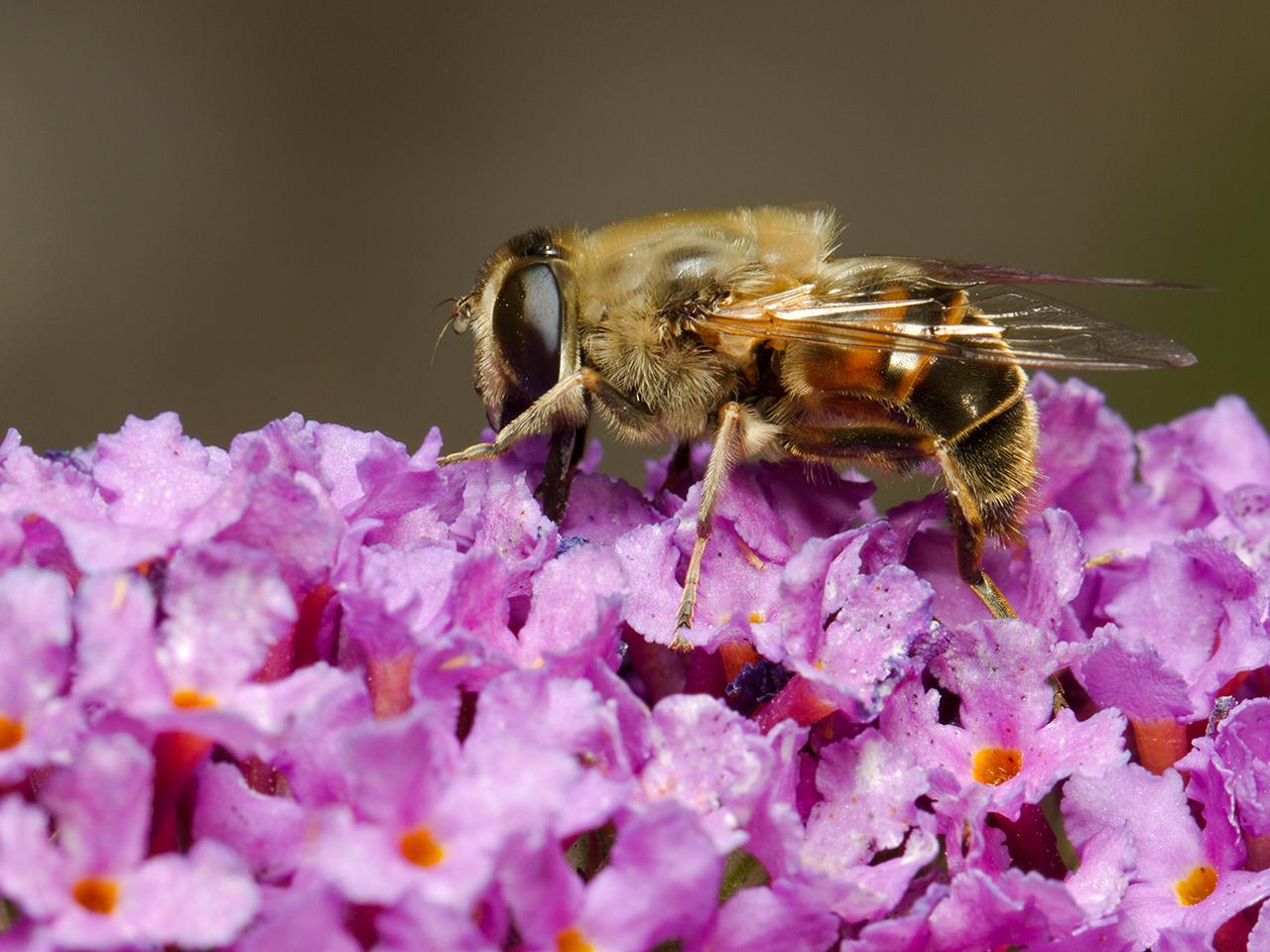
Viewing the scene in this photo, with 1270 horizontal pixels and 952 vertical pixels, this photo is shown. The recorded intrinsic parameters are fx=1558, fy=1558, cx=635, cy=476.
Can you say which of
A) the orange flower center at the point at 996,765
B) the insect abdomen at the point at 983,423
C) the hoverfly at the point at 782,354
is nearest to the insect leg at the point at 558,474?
the hoverfly at the point at 782,354

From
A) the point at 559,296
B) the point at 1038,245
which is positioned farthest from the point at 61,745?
the point at 1038,245

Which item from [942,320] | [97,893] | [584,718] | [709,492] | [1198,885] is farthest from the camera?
[942,320]

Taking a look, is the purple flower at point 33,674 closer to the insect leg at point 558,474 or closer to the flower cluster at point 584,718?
the flower cluster at point 584,718

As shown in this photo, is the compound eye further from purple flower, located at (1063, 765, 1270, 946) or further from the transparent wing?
purple flower, located at (1063, 765, 1270, 946)

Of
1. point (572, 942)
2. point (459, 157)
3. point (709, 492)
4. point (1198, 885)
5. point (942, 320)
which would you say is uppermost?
point (942, 320)

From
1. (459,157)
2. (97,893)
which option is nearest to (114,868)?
(97,893)

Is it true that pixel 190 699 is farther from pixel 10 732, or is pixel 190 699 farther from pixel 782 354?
pixel 782 354
